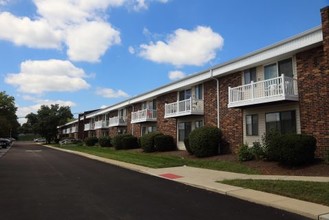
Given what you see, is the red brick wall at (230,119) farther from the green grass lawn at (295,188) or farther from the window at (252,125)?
the green grass lawn at (295,188)

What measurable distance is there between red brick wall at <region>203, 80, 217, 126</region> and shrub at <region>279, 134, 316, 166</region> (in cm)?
826

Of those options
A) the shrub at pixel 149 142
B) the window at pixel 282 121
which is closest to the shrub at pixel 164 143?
the shrub at pixel 149 142

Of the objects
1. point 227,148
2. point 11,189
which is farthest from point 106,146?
point 11,189

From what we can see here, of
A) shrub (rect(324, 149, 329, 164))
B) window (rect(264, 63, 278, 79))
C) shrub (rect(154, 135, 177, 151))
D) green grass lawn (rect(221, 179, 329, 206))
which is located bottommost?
green grass lawn (rect(221, 179, 329, 206))

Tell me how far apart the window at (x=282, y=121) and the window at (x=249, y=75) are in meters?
2.51

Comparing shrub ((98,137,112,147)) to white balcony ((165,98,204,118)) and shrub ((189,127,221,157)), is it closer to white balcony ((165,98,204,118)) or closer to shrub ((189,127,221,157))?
white balcony ((165,98,204,118))

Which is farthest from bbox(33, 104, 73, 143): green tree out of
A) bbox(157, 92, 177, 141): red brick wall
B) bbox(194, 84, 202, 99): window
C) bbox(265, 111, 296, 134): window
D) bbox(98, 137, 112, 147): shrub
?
Result: bbox(265, 111, 296, 134): window

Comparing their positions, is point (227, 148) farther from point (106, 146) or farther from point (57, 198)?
point (106, 146)

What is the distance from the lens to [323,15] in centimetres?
1476

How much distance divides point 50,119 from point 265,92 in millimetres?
67621

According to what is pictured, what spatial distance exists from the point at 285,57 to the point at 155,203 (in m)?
11.9

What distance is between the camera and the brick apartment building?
15734mm

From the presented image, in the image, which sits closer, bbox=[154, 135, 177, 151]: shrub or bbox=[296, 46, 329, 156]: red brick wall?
bbox=[296, 46, 329, 156]: red brick wall

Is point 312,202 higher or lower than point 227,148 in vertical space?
lower
